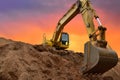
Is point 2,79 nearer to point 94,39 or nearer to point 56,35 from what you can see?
point 94,39

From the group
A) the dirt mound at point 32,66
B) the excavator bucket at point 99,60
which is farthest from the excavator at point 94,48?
the dirt mound at point 32,66

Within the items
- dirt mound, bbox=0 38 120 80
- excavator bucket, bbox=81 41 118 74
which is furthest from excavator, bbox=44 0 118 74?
dirt mound, bbox=0 38 120 80

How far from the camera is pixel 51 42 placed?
2523 cm

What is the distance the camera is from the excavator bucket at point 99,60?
16.3m

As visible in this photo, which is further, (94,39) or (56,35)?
(56,35)

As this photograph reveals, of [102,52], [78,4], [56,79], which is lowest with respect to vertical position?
[56,79]

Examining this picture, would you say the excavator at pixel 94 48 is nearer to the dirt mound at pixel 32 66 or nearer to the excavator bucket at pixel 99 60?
the excavator bucket at pixel 99 60

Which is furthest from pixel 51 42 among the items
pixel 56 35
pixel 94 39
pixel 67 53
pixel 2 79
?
pixel 2 79

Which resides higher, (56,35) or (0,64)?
(56,35)

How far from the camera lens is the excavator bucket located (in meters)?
16.3

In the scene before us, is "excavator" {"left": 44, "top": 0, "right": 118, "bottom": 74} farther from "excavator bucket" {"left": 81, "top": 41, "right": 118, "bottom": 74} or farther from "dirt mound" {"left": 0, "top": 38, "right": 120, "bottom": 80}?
"dirt mound" {"left": 0, "top": 38, "right": 120, "bottom": 80}

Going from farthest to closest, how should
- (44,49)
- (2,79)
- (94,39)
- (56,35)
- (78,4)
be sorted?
1. (56,35)
2. (44,49)
3. (78,4)
4. (94,39)
5. (2,79)

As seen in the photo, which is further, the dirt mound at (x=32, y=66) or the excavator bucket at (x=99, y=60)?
the excavator bucket at (x=99, y=60)

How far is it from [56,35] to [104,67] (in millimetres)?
8646
